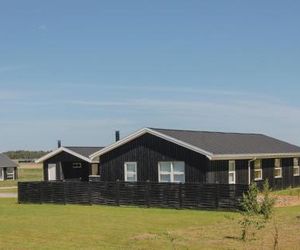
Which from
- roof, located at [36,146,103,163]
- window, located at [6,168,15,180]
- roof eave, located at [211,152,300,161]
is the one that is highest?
roof, located at [36,146,103,163]

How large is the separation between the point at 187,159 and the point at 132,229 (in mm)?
14832

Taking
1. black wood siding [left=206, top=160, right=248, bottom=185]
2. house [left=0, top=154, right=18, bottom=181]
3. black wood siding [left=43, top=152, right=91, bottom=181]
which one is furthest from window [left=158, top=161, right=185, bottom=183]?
house [left=0, top=154, right=18, bottom=181]

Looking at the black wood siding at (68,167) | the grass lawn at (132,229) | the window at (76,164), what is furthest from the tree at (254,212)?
the window at (76,164)

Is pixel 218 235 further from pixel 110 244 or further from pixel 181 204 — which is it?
pixel 181 204

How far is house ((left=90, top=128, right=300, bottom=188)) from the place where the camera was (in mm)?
34344

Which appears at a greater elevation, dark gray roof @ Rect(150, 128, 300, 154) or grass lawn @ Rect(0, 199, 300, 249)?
dark gray roof @ Rect(150, 128, 300, 154)

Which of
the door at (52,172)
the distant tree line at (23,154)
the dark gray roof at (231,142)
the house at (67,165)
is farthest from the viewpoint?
the distant tree line at (23,154)

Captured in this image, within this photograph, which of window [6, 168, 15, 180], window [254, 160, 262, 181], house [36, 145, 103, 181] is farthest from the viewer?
window [6, 168, 15, 180]

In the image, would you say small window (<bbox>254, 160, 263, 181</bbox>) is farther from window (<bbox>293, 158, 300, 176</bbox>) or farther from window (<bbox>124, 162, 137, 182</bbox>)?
window (<bbox>124, 162, 137, 182</bbox>)

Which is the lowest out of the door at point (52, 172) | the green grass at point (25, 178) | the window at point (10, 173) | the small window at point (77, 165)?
the green grass at point (25, 178)

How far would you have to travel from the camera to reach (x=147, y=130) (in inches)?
1420

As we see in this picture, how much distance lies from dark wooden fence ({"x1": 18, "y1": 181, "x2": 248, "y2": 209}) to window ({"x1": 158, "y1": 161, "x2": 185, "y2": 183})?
5316mm

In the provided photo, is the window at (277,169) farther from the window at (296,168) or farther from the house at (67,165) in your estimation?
the house at (67,165)

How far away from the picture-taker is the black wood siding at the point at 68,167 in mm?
48094
